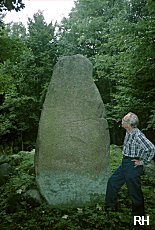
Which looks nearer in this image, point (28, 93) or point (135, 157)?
point (135, 157)

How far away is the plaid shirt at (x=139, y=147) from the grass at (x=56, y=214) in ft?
3.45

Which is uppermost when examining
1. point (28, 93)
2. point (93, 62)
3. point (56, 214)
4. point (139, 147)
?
point (93, 62)

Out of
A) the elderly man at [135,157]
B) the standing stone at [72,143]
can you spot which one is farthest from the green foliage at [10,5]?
the elderly man at [135,157]

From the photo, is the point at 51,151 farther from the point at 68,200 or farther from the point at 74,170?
the point at 68,200

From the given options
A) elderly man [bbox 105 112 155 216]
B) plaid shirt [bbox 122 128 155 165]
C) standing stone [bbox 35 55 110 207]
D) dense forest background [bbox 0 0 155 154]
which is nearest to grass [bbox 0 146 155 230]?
standing stone [bbox 35 55 110 207]

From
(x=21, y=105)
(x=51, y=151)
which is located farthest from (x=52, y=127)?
(x=21, y=105)

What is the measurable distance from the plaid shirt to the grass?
41.4 inches

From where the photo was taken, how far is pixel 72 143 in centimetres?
537

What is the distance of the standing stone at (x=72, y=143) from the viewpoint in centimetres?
530

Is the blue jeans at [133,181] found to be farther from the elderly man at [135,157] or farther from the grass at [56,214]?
the grass at [56,214]

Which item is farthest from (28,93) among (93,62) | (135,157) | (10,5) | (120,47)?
(135,157)

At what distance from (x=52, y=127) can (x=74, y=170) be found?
859 mm

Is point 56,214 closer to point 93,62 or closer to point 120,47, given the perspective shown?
point 120,47

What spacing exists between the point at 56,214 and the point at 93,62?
35.5 feet
